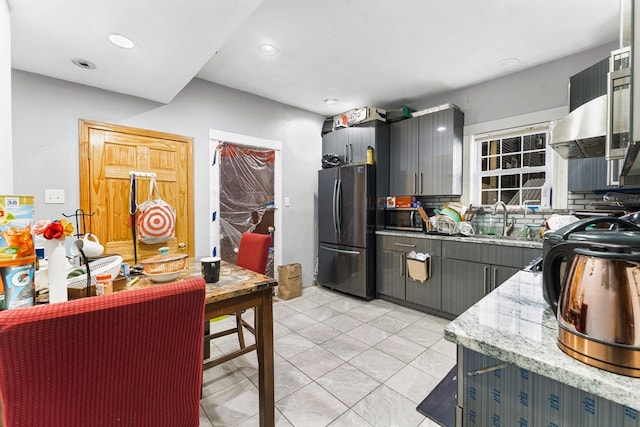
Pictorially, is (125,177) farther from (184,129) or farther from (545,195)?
(545,195)

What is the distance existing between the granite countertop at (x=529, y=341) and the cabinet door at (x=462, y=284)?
1913mm

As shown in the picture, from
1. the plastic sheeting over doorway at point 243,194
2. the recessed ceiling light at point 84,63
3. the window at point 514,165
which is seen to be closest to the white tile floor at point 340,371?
the plastic sheeting over doorway at point 243,194

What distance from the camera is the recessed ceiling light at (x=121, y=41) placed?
5.95 ft

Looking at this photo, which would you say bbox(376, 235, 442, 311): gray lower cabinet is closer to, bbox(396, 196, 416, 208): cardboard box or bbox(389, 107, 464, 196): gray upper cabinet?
bbox(396, 196, 416, 208): cardboard box

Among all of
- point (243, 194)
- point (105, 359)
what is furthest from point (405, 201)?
point (105, 359)

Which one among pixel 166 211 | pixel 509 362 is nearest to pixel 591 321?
pixel 509 362

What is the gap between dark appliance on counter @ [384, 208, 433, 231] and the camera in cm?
358

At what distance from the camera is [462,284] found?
2.90 metres

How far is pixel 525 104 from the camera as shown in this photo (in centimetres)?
300

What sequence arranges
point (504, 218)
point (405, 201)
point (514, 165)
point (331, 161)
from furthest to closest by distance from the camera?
point (331, 161), point (405, 201), point (514, 165), point (504, 218)

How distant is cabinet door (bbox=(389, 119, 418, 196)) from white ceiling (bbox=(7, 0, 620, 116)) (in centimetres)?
61

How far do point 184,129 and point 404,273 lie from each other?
9.78 ft

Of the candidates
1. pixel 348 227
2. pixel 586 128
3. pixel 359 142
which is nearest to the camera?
pixel 586 128

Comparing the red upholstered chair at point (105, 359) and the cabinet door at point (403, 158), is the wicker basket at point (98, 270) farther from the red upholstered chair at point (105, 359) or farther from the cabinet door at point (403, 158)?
the cabinet door at point (403, 158)
